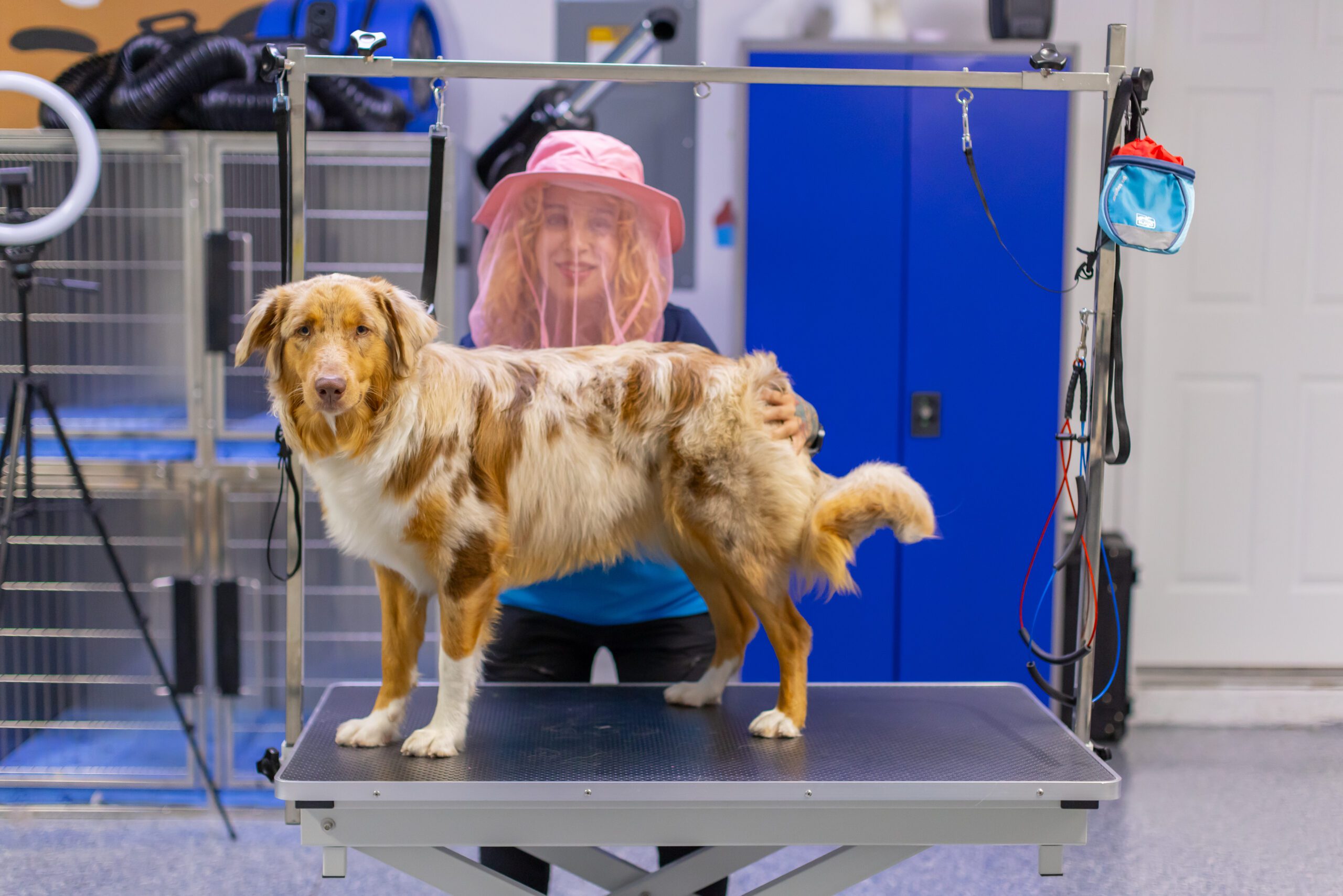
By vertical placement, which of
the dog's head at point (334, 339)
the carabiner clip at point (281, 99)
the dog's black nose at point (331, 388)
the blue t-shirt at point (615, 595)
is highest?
the carabiner clip at point (281, 99)

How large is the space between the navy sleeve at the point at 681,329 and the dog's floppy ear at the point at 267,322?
2.45ft

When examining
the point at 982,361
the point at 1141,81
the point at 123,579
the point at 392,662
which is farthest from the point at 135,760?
the point at 1141,81

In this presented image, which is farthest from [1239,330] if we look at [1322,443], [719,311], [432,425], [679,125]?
[432,425]

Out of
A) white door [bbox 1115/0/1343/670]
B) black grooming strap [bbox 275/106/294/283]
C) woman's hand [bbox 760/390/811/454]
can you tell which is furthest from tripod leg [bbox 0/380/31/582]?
white door [bbox 1115/0/1343/670]

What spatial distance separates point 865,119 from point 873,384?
80cm

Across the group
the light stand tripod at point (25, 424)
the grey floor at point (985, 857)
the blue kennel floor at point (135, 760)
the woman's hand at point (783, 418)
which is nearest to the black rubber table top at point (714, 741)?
the woman's hand at point (783, 418)

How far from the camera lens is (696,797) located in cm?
137

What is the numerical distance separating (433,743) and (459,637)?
0.51 ft

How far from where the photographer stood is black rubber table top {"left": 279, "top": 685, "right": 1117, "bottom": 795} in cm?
140

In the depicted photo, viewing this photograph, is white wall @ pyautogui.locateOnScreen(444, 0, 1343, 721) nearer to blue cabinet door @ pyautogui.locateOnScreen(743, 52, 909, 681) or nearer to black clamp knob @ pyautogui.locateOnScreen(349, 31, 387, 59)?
blue cabinet door @ pyautogui.locateOnScreen(743, 52, 909, 681)

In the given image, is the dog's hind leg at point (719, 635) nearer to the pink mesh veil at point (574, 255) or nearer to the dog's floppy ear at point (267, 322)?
the pink mesh veil at point (574, 255)

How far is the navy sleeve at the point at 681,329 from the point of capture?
6.38 ft

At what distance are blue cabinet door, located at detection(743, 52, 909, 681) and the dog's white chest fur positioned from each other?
1877mm

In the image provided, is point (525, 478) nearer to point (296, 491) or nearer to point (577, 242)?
point (296, 491)
